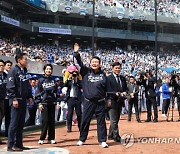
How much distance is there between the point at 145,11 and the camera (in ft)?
185

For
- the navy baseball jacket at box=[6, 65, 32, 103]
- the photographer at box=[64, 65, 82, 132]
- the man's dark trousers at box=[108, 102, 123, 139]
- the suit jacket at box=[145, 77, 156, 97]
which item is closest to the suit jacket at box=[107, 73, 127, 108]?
the man's dark trousers at box=[108, 102, 123, 139]

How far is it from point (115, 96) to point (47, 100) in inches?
62.3

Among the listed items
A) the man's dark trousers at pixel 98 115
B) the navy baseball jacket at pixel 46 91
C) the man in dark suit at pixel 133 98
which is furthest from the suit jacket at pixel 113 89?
the man in dark suit at pixel 133 98

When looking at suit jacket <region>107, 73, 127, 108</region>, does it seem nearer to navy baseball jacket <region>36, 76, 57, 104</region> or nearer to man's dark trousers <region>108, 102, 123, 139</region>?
man's dark trousers <region>108, 102, 123, 139</region>

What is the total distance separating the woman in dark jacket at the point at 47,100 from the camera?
8.46m

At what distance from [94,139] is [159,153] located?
241 cm

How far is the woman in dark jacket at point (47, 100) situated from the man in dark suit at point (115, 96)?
1310 millimetres

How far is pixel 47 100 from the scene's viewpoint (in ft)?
27.8

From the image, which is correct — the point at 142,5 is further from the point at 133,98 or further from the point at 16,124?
the point at 16,124

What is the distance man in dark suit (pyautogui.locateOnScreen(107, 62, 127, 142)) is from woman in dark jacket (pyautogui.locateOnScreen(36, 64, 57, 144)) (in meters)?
1.31

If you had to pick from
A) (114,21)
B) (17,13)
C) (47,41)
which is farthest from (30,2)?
(114,21)

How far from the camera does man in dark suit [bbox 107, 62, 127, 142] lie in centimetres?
861

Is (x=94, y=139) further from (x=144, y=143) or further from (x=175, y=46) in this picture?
(x=175, y=46)

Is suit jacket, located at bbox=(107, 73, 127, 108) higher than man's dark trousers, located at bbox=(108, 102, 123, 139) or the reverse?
higher
